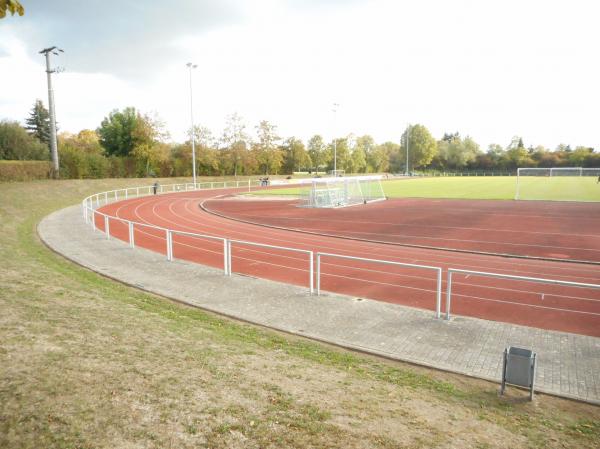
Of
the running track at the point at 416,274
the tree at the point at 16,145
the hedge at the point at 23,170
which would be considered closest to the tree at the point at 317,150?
the tree at the point at 16,145

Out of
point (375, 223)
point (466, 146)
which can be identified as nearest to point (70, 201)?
point (375, 223)

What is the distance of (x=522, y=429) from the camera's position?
14.8 feet

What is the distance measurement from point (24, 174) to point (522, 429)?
145ft

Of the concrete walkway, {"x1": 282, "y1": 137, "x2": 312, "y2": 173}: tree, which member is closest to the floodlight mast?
the concrete walkway

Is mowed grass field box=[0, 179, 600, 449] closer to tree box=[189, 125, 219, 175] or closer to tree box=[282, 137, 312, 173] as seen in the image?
tree box=[189, 125, 219, 175]

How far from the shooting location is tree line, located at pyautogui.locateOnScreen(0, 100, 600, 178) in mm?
49062

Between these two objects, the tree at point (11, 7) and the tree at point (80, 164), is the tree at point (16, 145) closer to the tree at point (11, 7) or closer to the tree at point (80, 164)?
the tree at point (80, 164)

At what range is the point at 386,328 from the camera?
7.65 meters

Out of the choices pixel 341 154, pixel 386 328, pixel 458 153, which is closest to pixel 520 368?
pixel 386 328

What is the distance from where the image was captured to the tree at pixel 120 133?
59.1m

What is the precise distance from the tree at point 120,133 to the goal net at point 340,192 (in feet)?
111

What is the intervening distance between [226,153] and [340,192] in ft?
124

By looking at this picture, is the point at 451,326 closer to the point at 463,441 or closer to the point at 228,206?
the point at 463,441

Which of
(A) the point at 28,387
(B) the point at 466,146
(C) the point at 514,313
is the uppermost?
(B) the point at 466,146
